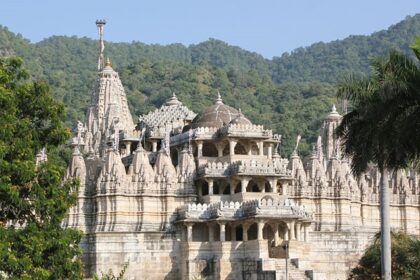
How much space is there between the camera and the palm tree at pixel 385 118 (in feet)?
121

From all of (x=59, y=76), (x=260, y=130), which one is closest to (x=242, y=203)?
(x=260, y=130)

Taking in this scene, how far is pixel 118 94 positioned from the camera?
8988 cm

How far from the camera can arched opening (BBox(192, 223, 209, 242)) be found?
66062 millimetres

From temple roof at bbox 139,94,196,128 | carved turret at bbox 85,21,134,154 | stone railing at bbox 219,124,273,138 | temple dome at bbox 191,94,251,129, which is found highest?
carved turret at bbox 85,21,134,154

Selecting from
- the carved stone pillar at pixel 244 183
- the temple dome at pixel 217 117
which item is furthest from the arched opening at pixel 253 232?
the temple dome at pixel 217 117

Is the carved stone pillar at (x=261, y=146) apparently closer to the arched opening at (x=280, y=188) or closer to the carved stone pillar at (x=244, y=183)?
the arched opening at (x=280, y=188)

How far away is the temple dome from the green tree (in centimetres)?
2960

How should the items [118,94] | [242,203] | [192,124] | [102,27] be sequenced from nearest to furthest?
1. [242,203]
2. [192,124]
3. [118,94]
4. [102,27]

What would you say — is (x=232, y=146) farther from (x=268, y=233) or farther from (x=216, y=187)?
(x=268, y=233)

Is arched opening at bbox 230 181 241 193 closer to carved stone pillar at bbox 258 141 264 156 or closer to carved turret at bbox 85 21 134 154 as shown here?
carved stone pillar at bbox 258 141 264 156

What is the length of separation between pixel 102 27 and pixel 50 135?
198 feet

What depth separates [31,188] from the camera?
39.1 m

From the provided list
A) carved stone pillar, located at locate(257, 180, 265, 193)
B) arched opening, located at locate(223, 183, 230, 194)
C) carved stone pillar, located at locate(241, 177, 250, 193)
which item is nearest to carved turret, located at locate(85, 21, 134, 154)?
arched opening, located at locate(223, 183, 230, 194)

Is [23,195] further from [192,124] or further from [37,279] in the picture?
[192,124]
